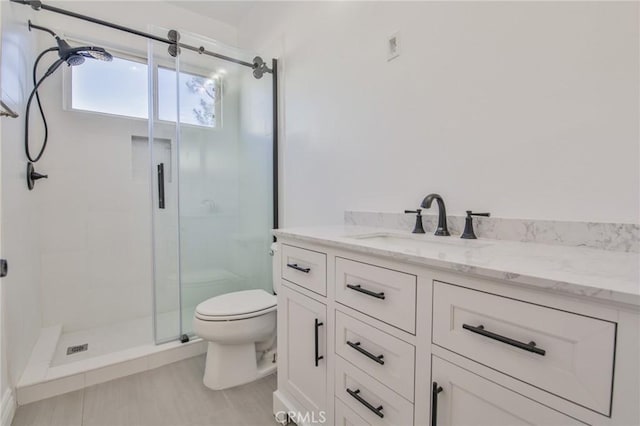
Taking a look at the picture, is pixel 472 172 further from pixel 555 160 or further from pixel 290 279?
pixel 290 279

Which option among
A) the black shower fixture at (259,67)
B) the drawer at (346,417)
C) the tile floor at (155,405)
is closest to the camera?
the drawer at (346,417)

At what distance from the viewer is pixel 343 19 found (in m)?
1.74

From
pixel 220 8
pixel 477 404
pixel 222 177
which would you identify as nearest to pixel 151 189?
pixel 222 177

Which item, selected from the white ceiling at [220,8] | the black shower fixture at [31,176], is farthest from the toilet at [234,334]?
the white ceiling at [220,8]

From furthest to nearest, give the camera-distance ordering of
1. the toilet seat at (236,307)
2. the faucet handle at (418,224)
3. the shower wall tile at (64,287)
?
the shower wall tile at (64,287) < the toilet seat at (236,307) < the faucet handle at (418,224)

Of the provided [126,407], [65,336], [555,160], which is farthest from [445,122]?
[65,336]

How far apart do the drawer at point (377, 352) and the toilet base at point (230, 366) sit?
0.92m

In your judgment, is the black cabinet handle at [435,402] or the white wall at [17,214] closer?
the black cabinet handle at [435,402]

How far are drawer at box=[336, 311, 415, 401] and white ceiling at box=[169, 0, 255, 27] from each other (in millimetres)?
2760

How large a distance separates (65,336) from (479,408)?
9.04 feet

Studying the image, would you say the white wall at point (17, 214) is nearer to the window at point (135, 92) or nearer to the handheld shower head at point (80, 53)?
the handheld shower head at point (80, 53)

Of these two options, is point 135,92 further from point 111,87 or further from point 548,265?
point 548,265

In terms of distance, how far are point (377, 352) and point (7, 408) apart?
174 cm

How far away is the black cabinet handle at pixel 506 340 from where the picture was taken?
584mm
